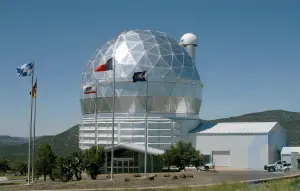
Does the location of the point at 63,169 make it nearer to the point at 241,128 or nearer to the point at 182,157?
the point at 182,157

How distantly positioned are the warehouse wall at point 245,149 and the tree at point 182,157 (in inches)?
348

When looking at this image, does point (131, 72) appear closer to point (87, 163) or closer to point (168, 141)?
point (168, 141)

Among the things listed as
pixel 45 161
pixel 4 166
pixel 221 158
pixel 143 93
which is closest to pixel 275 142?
pixel 221 158

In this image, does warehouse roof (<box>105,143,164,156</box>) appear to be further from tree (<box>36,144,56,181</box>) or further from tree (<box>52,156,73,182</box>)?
tree (<box>52,156,73,182</box>)

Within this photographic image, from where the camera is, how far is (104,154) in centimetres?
4644

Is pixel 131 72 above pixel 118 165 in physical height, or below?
above

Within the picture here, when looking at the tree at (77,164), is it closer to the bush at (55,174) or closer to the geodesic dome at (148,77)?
the bush at (55,174)

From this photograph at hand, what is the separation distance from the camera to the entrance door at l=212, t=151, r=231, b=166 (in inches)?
2297

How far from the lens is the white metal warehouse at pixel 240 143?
5669cm

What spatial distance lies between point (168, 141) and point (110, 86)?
1021cm

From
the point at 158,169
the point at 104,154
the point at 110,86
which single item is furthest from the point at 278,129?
the point at 104,154

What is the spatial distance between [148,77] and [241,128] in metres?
13.9

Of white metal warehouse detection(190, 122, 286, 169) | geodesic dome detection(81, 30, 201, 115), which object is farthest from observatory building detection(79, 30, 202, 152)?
white metal warehouse detection(190, 122, 286, 169)

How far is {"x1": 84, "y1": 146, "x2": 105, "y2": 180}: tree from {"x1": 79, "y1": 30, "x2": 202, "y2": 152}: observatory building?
11605 mm
